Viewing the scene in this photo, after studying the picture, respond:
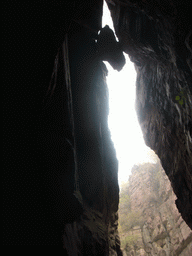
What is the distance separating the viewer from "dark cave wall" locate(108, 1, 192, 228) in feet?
23.5

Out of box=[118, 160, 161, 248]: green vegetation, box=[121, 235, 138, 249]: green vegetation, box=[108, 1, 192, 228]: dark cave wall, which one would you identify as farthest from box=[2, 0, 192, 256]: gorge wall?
box=[118, 160, 161, 248]: green vegetation

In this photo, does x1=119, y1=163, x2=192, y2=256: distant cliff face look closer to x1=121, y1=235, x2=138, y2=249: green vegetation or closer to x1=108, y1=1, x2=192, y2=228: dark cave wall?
x1=121, y1=235, x2=138, y2=249: green vegetation

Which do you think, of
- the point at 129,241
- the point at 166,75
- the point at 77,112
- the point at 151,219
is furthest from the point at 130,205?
the point at 166,75

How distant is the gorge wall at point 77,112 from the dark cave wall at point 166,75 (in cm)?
5

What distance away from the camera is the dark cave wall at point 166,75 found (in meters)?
7.16

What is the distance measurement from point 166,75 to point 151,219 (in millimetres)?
26897

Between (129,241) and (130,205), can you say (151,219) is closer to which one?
(129,241)

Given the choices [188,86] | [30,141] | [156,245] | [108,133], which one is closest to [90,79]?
[108,133]

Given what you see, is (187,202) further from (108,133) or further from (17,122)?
(17,122)

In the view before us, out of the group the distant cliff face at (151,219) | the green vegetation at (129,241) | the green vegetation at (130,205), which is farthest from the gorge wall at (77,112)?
the green vegetation at (130,205)

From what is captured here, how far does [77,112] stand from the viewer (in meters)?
8.80

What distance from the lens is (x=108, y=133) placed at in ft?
37.5

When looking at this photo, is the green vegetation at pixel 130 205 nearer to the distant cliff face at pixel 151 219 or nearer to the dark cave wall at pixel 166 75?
the distant cliff face at pixel 151 219

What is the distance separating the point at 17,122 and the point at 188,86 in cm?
681
